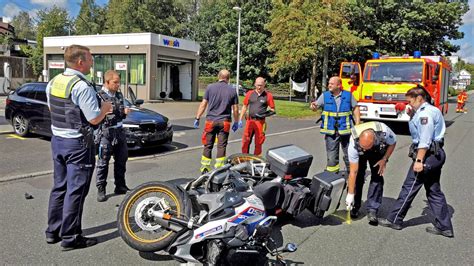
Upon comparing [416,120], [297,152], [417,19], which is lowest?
[297,152]

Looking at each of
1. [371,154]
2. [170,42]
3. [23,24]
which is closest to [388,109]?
[371,154]

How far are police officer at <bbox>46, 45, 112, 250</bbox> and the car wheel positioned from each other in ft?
24.0

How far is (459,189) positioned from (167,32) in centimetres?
5003

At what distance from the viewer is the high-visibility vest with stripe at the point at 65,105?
3.77m

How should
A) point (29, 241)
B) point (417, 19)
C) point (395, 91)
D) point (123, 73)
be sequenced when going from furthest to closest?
point (417, 19), point (123, 73), point (395, 91), point (29, 241)

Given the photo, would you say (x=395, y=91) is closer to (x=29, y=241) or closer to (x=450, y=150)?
(x=450, y=150)

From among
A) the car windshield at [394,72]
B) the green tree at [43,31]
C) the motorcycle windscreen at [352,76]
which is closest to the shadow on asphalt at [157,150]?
the motorcycle windscreen at [352,76]

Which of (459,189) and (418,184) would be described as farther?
A: (459,189)

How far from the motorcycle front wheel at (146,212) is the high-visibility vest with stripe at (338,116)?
299 centimetres

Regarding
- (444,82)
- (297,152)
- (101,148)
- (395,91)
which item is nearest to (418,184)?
(297,152)

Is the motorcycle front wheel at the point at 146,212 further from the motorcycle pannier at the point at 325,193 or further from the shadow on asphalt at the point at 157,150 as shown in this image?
the shadow on asphalt at the point at 157,150

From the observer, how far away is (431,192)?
4.78 metres

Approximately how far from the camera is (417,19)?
1458 inches

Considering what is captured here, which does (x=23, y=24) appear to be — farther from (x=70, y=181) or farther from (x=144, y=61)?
(x=70, y=181)
